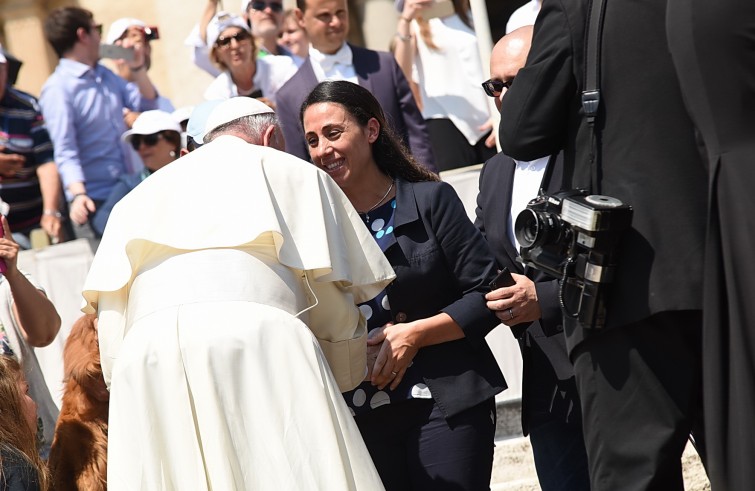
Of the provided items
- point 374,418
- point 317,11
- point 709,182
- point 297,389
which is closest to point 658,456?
point 709,182

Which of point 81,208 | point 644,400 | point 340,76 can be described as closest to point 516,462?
point 340,76

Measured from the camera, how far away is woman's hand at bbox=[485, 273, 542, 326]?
396cm

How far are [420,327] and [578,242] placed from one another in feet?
3.25

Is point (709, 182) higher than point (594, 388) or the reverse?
higher

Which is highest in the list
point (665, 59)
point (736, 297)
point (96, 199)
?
point (665, 59)

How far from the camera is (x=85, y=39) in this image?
8062 millimetres

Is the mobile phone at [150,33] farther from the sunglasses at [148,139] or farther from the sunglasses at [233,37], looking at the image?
the sunglasses at [148,139]

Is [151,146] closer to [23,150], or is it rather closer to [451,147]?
[23,150]

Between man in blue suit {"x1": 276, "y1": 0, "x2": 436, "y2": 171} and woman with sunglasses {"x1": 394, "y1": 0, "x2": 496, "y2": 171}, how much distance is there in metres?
0.63

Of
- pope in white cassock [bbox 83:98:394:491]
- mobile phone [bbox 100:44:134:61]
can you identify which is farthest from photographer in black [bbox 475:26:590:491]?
mobile phone [bbox 100:44:134:61]

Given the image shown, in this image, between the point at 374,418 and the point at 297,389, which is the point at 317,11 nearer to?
the point at 374,418

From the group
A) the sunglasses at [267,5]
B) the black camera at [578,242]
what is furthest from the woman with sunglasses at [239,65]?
the black camera at [578,242]

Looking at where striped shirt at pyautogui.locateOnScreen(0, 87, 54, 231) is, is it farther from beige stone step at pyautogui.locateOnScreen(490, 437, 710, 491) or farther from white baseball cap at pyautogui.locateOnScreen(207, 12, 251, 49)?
beige stone step at pyautogui.locateOnScreen(490, 437, 710, 491)

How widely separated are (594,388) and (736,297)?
1.44 feet
